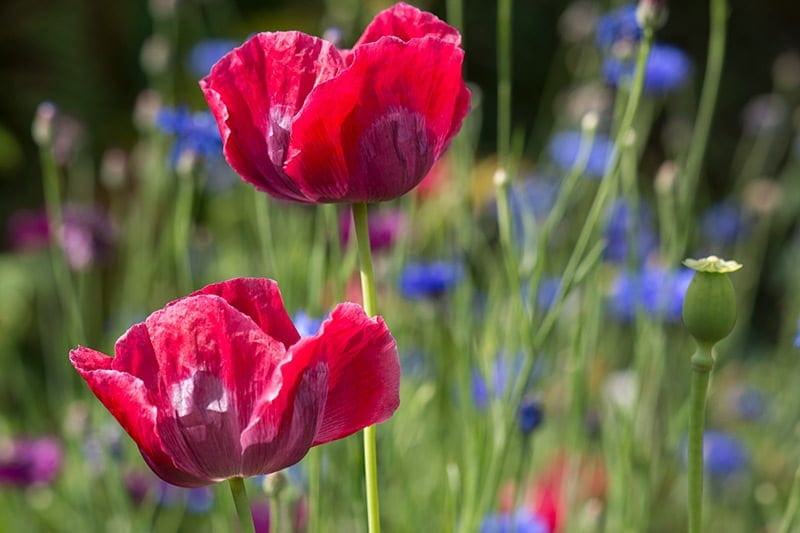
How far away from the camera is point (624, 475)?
71 centimetres

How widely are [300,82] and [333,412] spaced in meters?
0.13

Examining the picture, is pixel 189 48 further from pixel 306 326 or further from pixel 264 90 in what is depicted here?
pixel 264 90

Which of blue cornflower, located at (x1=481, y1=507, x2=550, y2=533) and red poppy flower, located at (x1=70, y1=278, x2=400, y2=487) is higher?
red poppy flower, located at (x1=70, y1=278, x2=400, y2=487)

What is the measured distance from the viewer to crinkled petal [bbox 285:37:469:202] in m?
0.42

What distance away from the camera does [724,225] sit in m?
1.69

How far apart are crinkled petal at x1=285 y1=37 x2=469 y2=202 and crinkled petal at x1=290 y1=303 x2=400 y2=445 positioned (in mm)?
79

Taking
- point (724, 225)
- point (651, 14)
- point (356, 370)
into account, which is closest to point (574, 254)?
point (651, 14)

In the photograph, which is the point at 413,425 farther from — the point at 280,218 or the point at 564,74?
the point at 564,74

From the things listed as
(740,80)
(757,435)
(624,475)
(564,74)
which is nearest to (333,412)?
(624,475)

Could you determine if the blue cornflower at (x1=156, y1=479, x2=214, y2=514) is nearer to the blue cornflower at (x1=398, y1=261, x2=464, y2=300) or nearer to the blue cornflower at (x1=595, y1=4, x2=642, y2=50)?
the blue cornflower at (x1=398, y1=261, x2=464, y2=300)

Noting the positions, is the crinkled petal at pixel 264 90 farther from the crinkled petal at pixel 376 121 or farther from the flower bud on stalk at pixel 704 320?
the flower bud on stalk at pixel 704 320

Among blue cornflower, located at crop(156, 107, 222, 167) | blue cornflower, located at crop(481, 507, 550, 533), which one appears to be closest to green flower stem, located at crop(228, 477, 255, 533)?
blue cornflower, located at crop(481, 507, 550, 533)

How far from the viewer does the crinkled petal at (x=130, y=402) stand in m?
0.37

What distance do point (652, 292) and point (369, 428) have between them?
692 mm
